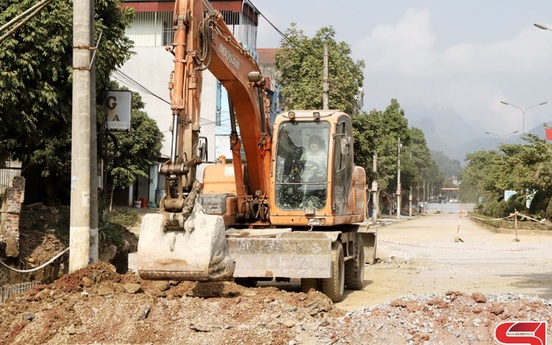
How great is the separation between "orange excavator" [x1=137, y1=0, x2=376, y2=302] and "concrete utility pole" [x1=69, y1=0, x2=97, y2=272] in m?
1.99

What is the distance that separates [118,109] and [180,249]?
39.2 feet

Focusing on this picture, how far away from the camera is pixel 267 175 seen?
14844 mm

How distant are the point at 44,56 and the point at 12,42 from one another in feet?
2.72

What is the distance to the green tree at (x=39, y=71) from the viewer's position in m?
16.1

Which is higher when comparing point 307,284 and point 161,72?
point 161,72

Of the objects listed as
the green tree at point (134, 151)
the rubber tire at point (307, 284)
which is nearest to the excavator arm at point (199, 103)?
the rubber tire at point (307, 284)

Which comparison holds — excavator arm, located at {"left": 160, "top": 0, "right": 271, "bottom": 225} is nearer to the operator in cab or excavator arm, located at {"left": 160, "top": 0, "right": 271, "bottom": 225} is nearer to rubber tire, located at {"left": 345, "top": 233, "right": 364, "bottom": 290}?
the operator in cab

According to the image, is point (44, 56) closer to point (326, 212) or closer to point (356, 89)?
point (326, 212)

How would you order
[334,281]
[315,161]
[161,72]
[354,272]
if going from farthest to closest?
1. [161,72]
2. [354,272]
3. [315,161]
4. [334,281]

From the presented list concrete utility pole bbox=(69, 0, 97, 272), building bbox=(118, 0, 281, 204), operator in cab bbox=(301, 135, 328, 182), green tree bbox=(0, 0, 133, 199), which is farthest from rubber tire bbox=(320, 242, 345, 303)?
building bbox=(118, 0, 281, 204)

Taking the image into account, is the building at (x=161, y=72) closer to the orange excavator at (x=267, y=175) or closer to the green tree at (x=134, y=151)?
the green tree at (x=134, y=151)

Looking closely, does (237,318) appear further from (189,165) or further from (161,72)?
(161,72)

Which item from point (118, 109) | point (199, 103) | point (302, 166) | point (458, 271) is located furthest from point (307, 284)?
point (118, 109)

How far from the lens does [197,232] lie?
9.52 meters
